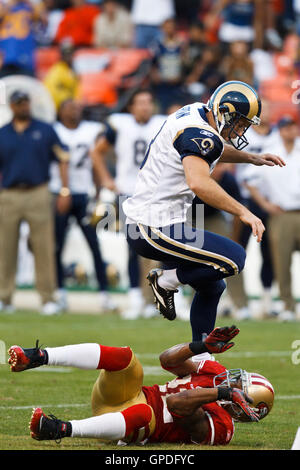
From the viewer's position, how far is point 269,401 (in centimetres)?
478

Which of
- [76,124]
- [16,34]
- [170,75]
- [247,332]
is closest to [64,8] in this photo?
[16,34]

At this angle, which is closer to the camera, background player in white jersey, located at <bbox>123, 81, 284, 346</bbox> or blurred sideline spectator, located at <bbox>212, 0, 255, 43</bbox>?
background player in white jersey, located at <bbox>123, 81, 284, 346</bbox>

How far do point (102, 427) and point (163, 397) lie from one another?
446 millimetres

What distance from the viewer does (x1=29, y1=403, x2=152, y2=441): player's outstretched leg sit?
4.35 m

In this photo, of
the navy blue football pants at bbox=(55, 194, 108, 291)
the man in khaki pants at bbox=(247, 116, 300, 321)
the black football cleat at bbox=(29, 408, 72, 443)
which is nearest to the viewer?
the black football cleat at bbox=(29, 408, 72, 443)

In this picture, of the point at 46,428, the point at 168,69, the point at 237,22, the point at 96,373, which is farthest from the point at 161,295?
the point at 237,22

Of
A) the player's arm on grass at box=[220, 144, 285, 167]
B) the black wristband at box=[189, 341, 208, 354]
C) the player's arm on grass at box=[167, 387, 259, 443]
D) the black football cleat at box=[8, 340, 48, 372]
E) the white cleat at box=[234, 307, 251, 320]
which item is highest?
the player's arm on grass at box=[220, 144, 285, 167]

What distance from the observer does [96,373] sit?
7125mm

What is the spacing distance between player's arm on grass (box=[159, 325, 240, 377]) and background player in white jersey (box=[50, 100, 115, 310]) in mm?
6264

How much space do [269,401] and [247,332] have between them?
4802 mm

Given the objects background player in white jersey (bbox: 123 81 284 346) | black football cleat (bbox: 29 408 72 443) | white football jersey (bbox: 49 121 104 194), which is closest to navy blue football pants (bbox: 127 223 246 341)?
background player in white jersey (bbox: 123 81 284 346)

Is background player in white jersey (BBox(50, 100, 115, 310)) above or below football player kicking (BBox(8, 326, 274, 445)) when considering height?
above

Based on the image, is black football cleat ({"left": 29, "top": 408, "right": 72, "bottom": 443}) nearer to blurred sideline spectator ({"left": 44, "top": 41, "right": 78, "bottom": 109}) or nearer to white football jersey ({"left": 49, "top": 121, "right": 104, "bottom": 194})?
white football jersey ({"left": 49, "top": 121, "right": 104, "bottom": 194})

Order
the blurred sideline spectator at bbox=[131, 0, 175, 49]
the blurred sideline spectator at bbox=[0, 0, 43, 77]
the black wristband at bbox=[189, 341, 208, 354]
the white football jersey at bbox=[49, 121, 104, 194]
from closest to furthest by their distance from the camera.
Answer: the black wristband at bbox=[189, 341, 208, 354] → the white football jersey at bbox=[49, 121, 104, 194] → the blurred sideline spectator at bbox=[0, 0, 43, 77] → the blurred sideline spectator at bbox=[131, 0, 175, 49]
